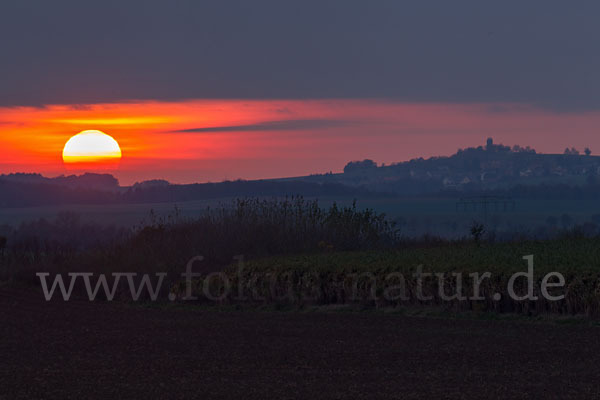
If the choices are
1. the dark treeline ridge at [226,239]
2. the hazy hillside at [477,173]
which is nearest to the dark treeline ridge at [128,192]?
the hazy hillside at [477,173]

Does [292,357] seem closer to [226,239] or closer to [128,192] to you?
[226,239]

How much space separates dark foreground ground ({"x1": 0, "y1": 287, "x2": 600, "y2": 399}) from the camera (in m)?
10.1

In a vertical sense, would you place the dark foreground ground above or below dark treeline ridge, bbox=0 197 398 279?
below

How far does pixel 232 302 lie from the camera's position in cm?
1948

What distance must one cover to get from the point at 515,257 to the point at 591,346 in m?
4.62

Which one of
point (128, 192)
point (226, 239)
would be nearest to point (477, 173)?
point (128, 192)

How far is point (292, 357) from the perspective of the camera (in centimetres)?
1219

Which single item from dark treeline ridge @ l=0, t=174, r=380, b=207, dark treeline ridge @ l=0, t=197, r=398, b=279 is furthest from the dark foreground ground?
dark treeline ridge @ l=0, t=174, r=380, b=207

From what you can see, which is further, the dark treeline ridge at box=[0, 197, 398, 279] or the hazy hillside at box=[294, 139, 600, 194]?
the hazy hillside at box=[294, 139, 600, 194]

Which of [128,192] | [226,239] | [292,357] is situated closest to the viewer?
[292,357]

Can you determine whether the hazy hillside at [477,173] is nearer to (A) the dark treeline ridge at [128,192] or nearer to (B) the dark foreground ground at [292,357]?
(A) the dark treeline ridge at [128,192]

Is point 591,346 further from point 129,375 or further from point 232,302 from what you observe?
point 232,302

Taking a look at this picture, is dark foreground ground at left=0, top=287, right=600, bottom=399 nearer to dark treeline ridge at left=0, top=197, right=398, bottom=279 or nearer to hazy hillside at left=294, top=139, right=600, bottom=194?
dark treeline ridge at left=0, top=197, right=398, bottom=279

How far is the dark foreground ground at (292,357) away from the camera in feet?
33.2
